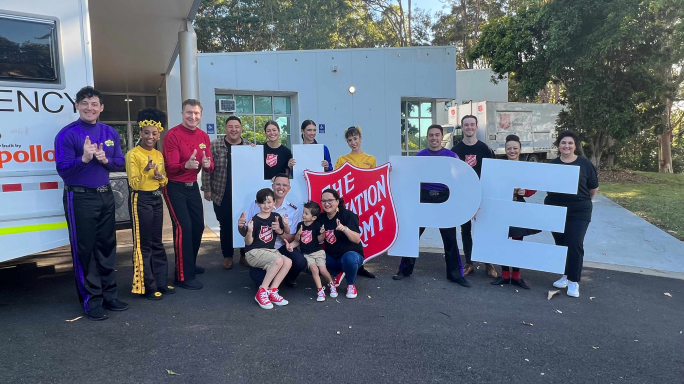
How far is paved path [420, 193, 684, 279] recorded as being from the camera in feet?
19.2

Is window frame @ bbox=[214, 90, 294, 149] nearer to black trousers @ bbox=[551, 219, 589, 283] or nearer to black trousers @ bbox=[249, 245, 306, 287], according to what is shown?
black trousers @ bbox=[249, 245, 306, 287]

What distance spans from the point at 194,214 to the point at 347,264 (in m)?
1.73

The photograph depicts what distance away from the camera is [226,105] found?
15.2 meters

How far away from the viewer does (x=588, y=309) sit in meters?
4.34

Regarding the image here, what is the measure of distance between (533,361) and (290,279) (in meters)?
2.50

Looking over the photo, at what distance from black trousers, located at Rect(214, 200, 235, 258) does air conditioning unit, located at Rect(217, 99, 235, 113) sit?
33.7 ft

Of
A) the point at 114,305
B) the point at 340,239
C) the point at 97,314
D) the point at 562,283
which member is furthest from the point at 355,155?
the point at 97,314

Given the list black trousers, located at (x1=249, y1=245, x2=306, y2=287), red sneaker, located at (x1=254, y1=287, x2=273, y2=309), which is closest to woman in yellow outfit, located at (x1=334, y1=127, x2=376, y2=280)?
black trousers, located at (x1=249, y1=245, x2=306, y2=287)

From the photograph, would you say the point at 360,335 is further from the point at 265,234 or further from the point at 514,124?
the point at 514,124

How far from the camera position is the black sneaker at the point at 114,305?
4.11m

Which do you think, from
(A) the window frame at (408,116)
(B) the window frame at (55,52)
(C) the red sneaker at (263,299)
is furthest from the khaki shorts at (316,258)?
(A) the window frame at (408,116)

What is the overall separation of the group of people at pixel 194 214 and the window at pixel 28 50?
484 mm

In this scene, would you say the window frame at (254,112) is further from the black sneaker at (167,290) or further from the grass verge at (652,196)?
the black sneaker at (167,290)

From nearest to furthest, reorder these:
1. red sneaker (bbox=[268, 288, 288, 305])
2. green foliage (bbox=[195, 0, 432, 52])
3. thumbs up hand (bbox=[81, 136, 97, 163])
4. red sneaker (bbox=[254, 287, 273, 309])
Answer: thumbs up hand (bbox=[81, 136, 97, 163]), red sneaker (bbox=[254, 287, 273, 309]), red sneaker (bbox=[268, 288, 288, 305]), green foliage (bbox=[195, 0, 432, 52])
